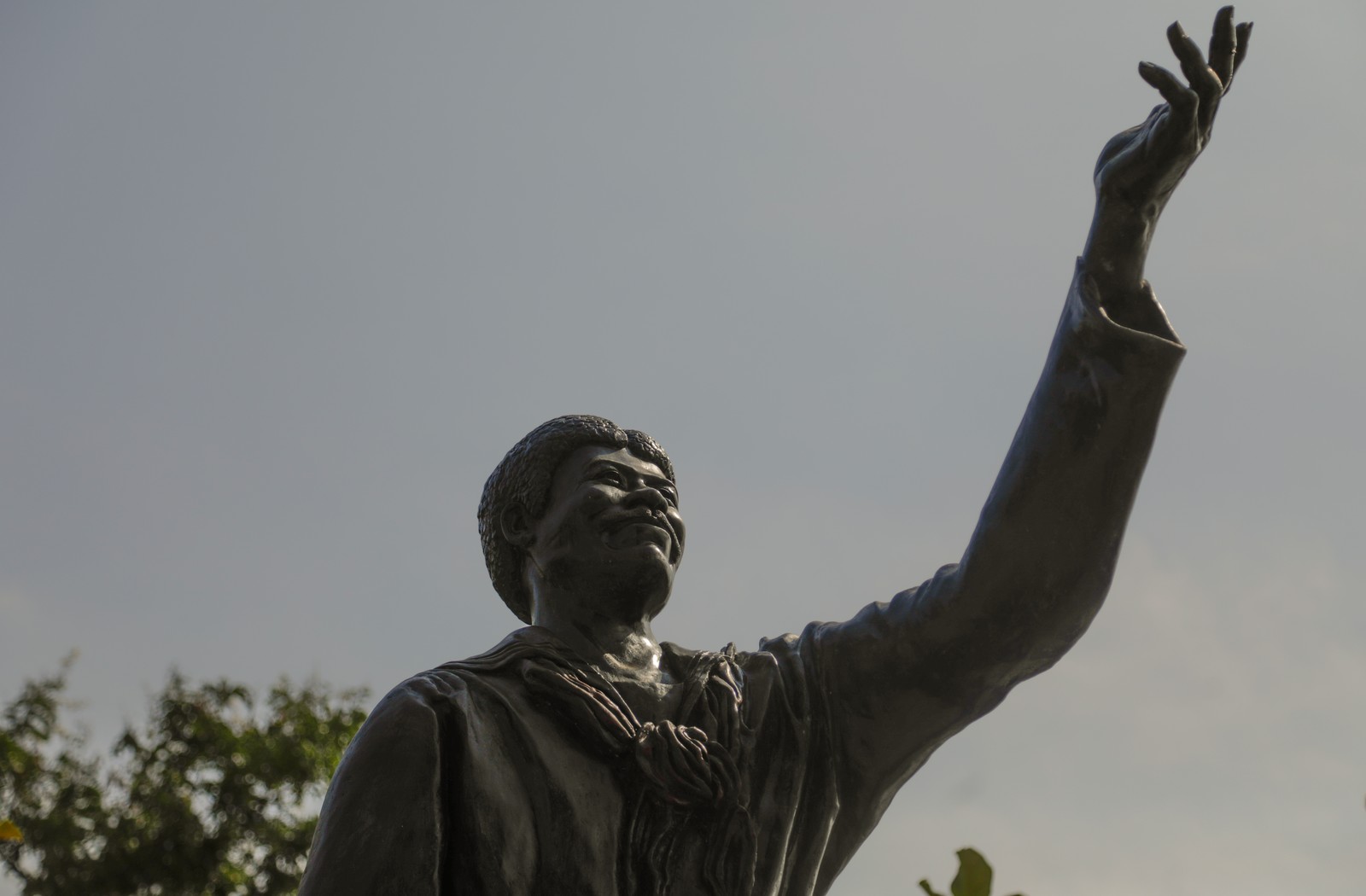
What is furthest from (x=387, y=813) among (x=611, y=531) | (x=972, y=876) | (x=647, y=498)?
(x=972, y=876)

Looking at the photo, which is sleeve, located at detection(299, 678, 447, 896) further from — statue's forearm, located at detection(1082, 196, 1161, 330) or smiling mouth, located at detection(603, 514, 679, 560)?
statue's forearm, located at detection(1082, 196, 1161, 330)

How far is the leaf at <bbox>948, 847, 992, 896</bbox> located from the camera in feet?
11.2

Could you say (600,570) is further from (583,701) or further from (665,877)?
(665,877)

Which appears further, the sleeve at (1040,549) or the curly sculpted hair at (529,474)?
the curly sculpted hair at (529,474)

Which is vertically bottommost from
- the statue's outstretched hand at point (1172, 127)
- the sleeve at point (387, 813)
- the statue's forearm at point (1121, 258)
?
the sleeve at point (387, 813)

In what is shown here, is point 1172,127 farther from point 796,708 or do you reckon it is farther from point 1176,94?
point 796,708

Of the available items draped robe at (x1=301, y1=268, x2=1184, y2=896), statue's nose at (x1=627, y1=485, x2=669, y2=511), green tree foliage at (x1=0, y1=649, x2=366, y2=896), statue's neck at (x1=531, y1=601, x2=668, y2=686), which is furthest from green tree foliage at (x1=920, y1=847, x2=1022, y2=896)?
green tree foliage at (x1=0, y1=649, x2=366, y2=896)

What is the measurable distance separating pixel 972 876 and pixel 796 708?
3.08ft

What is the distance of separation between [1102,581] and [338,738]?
17223 millimetres

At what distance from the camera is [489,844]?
3875mm

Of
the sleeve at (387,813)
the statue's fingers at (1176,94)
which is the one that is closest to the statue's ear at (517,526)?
the sleeve at (387,813)

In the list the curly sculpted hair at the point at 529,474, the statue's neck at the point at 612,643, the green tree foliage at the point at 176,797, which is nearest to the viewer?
the statue's neck at the point at 612,643

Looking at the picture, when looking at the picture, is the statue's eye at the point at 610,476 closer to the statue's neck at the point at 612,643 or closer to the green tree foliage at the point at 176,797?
the statue's neck at the point at 612,643

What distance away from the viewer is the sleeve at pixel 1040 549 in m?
3.95
